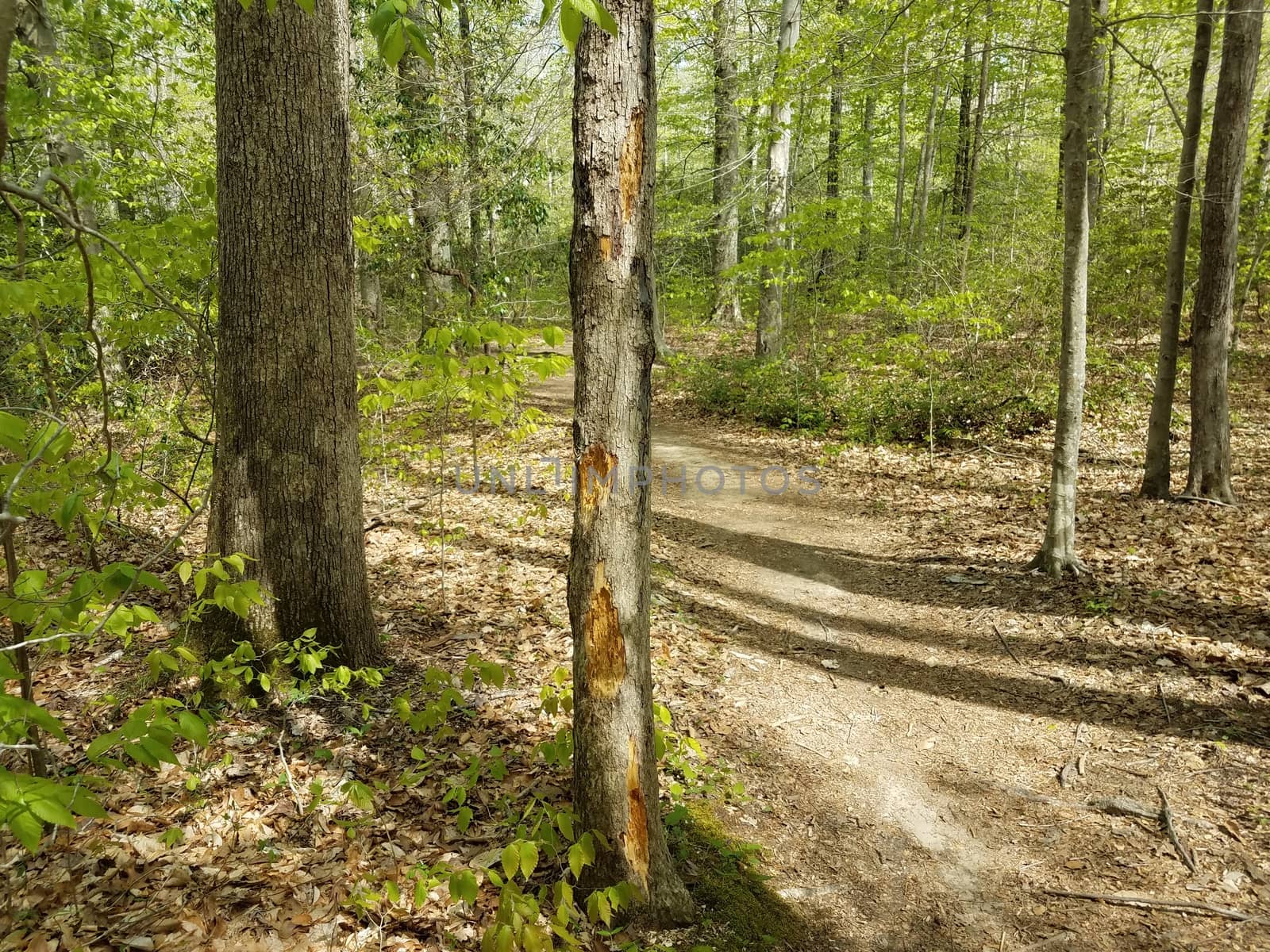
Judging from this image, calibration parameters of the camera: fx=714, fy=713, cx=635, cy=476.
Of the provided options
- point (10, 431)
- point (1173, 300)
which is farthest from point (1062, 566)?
point (10, 431)

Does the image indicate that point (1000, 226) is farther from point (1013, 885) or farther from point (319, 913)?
point (319, 913)

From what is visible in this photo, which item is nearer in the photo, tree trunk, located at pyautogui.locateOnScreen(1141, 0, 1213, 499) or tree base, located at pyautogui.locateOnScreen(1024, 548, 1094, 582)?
tree base, located at pyautogui.locateOnScreen(1024, 548, 1094, 582)

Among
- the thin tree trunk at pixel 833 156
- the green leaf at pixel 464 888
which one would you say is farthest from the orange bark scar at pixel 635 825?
the thin tree trunk at pixel 833 156

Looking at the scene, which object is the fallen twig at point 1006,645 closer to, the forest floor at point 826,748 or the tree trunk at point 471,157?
the forest floor at point 826,748

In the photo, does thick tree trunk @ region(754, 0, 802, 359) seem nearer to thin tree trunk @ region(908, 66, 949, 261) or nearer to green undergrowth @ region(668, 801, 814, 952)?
thin tree trunk @ region(908, 66, 949, 261)

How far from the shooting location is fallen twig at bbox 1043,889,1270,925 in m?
3.21

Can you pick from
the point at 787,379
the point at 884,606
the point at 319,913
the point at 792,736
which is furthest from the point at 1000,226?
the point at 319,913

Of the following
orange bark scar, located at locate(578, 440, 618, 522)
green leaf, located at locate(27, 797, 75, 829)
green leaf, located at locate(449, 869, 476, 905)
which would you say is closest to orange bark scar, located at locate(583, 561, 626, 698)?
orange bark scar, located at locate(578, 440, 618, 522)

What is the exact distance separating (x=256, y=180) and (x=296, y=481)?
152 centimetres

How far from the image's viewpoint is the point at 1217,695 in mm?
4648

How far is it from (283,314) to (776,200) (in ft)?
35.8

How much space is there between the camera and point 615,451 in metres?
2.58

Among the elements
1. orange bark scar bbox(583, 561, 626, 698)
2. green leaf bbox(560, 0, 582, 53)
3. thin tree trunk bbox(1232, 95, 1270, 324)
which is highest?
thin tree trunk bbox(1232, 95, 1270, 324)

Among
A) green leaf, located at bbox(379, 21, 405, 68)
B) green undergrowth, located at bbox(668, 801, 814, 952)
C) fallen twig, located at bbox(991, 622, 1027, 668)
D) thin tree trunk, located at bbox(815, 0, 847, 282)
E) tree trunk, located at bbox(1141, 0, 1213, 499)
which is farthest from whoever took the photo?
thin tree trunk, located at bbox(815, 0, 847, 282)
